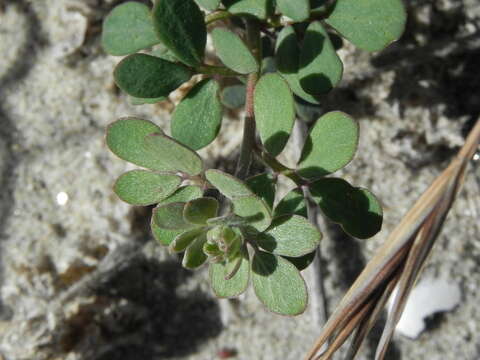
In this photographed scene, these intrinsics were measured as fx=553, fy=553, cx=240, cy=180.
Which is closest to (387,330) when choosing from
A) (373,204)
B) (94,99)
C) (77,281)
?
(373,204)

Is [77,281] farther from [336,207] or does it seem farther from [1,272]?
[336,207]

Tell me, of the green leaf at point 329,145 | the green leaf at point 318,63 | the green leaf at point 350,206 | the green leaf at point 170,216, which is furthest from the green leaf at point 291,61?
the green leaf at point 170,216

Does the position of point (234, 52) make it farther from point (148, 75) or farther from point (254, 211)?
point (254, 211)

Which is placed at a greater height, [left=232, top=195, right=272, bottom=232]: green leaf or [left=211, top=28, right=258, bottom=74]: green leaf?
[left=211, top=28, right=258, bottom=74]: green leaf

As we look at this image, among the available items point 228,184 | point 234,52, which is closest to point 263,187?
point 228,184

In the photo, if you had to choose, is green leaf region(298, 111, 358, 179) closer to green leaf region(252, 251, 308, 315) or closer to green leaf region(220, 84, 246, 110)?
green leaf region(252, 251, 308, 315)

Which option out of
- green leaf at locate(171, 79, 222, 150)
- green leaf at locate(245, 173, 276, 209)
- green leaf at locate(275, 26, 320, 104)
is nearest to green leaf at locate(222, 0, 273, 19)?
green leaf at locate(275, 26, 320, 104)
